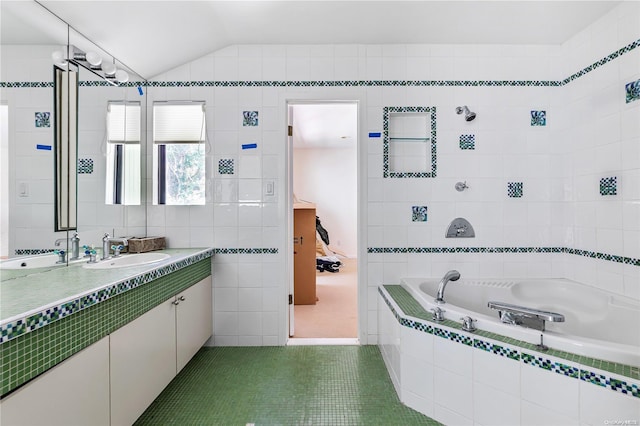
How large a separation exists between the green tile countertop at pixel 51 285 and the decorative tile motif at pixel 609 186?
296 centimetres

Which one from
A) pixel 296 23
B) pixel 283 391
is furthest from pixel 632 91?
pixel 283 391

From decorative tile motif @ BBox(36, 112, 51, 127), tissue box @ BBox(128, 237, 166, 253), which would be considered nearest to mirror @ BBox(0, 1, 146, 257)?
decorative tile motif @ BBox(36, 112, 51, 127)

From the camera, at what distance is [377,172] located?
257cm

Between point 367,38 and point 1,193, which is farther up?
point 367,38

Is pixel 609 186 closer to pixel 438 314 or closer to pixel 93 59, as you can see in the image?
pixel 438 314

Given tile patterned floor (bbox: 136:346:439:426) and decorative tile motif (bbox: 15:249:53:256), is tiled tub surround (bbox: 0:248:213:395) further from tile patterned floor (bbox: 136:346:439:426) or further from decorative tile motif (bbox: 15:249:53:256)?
tile patterned floor (bbox: 136:346:439:426)

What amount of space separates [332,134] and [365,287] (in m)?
3.88

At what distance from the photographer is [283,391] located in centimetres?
194

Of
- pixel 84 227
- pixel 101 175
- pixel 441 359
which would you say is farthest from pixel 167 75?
pixel 441 359

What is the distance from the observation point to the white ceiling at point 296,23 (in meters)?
1.94

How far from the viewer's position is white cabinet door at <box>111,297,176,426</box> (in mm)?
1389

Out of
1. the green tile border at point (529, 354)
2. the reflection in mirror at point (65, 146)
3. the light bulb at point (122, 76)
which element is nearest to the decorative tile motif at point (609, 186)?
the green tile border at point (529, 354)

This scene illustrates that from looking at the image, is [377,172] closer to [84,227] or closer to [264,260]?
[264,260]

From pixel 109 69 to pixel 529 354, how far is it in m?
2.98
